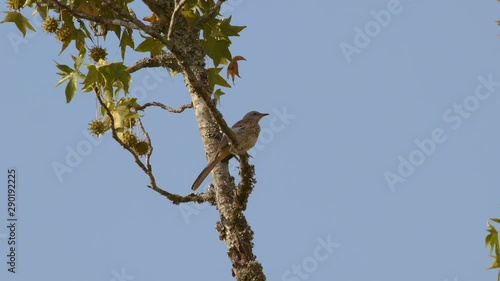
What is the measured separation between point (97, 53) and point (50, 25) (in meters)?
0.42

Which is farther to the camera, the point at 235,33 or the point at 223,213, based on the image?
the point at 235,33

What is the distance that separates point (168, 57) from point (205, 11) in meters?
0.48

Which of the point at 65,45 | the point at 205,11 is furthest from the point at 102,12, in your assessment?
the point at 205,11

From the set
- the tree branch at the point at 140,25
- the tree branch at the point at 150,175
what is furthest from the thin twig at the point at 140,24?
the tree branch at the point at 150,175

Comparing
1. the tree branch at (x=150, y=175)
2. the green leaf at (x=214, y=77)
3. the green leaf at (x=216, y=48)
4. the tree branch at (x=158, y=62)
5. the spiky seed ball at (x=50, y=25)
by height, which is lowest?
the tree branch at (x=150, y=175)

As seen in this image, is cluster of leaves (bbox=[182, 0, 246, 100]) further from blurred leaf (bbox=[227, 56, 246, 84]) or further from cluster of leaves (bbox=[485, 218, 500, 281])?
cluster of leaves (bbox=[485, 218, 500, 281])

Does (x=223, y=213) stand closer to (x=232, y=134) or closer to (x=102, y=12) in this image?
(x=232, y=134)

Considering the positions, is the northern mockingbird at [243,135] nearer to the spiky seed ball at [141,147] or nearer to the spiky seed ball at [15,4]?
the spiky seed ball at [141,147]

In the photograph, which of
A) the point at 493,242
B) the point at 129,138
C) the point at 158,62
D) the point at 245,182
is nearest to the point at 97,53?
the point at 158,62

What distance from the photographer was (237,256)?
16.5ft

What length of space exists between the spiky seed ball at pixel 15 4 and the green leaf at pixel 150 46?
2.86ft

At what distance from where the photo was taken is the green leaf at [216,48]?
19.2 feet

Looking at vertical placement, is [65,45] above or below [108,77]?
above

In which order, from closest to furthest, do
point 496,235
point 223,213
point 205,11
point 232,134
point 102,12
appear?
point 496,235 < point 232,134 < point 223,213 < point 102,12 < point 205,11
